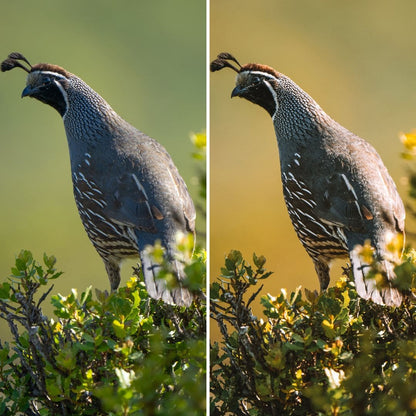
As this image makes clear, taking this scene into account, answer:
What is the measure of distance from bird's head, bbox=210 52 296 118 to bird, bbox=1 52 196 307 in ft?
1.21

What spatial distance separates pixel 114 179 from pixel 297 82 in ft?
2.23

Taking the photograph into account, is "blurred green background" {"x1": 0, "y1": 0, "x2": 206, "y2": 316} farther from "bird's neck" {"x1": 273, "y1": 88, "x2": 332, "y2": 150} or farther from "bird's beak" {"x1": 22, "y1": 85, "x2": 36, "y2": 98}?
"bird's neck" {"x1": 273, "y1": 88, "x2": 332, "y2": 150}

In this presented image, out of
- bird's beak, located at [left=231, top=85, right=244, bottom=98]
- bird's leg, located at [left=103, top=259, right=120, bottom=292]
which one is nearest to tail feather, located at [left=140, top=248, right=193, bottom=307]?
bird's leg, located at [left=103, top=259, right=120, bottom=292]

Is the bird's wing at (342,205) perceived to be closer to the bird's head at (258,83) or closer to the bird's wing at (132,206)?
the bird's head at (258,83)

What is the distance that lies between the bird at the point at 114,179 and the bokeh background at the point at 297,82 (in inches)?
11.4

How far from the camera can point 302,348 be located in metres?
1.43

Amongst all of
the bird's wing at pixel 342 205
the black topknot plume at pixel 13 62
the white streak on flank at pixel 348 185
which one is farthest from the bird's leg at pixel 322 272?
the black topknot plume at pixel 13 62

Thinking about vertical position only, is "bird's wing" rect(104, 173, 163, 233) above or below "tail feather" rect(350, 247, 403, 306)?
above

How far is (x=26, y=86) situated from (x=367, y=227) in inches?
43.6

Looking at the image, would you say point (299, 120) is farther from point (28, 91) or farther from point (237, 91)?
point (28, 91)

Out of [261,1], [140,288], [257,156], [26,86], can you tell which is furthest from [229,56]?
[140,288]

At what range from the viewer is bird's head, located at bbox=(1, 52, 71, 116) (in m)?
1.85

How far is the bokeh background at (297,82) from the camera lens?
73.5 inches

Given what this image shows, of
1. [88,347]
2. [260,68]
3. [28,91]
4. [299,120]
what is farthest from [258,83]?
[88,347]
